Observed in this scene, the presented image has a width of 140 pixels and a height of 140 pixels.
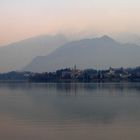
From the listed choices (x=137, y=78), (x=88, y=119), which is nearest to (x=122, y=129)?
(x=88, y=119)

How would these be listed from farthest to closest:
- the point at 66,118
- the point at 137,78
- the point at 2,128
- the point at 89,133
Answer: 1. the point at 137,78
2. the point at 66,118
3. the point at 2,128
4. the point at 89,133

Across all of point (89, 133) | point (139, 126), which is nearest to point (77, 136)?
point (89, 133)

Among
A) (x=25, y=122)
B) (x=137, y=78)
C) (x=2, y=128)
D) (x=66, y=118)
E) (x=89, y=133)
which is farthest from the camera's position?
(x=137, y=78)

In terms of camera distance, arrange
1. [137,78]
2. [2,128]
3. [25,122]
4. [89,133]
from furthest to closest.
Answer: [137,78], [25,122], [2,128], [89,133]

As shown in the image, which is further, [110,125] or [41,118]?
[41,118]

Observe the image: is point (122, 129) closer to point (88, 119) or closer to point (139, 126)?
point (139, 126)

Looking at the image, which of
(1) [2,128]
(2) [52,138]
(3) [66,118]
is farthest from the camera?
(3) [66,118]

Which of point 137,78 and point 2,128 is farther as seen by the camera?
point 137,78

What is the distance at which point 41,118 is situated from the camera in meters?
25.4

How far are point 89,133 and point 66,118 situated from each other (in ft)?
20.0

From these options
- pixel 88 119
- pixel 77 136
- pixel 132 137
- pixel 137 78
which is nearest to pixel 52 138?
pixel 77 136

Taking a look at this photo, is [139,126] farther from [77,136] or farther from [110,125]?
[77,136]

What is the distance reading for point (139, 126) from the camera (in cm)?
2147

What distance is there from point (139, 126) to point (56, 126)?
12.8 ft
